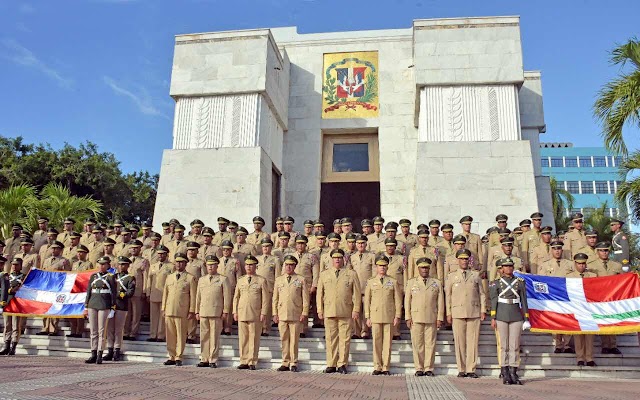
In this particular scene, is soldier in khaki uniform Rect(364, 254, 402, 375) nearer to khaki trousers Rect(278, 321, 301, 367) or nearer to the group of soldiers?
the group of soldiers

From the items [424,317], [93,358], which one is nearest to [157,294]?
[93,358]

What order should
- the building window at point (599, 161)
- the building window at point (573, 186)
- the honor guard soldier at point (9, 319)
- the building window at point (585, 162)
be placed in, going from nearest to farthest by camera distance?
the honor guard soldier at point (9, 319)
the building window at point (573, 186)
the building window at point (599, 161)
the building window at point (585, 162)

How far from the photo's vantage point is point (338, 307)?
8102 millimetres

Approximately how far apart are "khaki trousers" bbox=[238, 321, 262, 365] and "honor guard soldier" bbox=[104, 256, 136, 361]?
6.89 ft

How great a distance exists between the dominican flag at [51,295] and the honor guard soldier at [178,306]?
1.86 m

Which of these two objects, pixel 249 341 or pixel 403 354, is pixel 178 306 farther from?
pixel 403 354

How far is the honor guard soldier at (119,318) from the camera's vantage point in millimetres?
8789

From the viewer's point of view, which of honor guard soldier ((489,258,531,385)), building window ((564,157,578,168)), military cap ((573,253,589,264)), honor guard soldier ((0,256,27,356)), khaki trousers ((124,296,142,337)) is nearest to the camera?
honor guard soldier ((489,258,531,385))

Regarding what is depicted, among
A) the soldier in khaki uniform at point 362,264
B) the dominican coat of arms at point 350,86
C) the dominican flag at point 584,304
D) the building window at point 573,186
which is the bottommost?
the dominican flag at point 584,304

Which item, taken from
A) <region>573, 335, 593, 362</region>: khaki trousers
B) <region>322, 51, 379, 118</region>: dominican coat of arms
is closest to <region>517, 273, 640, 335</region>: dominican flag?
<region>573, 335, 593, 362</region>: khaki trousers

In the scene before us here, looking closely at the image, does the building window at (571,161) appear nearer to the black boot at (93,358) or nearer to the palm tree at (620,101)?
the palm tree at (620,101)

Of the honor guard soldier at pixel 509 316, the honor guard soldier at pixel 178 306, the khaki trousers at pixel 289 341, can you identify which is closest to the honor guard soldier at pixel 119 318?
the honor guard soldier at pixel 178 306

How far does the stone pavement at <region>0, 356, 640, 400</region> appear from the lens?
550 centimetres

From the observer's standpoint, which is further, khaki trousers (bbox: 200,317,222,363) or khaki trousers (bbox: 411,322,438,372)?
khaki trousers (bbox: 200,317,222,363)
